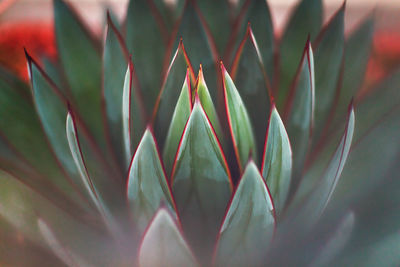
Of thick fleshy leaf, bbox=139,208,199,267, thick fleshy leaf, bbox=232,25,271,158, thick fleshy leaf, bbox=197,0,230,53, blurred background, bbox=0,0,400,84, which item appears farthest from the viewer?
blurred background, bbox=0,0,400,84

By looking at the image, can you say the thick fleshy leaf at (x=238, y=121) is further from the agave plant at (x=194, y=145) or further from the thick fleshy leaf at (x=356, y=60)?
the thick fleshy leaf at (x=356, y=60)

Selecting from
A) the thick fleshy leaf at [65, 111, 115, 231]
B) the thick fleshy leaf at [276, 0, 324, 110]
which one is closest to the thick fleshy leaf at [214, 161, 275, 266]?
the thick fleshy leaf at [65, 111, 115, 231]

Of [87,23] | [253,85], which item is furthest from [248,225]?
[87,23]

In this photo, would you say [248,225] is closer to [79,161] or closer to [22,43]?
[79,161]

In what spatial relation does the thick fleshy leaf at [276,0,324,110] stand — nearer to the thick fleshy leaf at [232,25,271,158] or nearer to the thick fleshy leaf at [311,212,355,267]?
the thick fleshy leaf at [232,25,271,158]

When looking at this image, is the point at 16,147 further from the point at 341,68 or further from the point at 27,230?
the point at 341,68

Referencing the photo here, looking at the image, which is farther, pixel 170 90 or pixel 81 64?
pixel 81 64

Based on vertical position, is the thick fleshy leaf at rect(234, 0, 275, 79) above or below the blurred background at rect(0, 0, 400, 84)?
below

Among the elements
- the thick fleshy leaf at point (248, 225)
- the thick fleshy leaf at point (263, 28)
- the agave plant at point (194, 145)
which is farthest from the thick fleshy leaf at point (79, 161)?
the thick fleshy leaf at point (263, 28)
